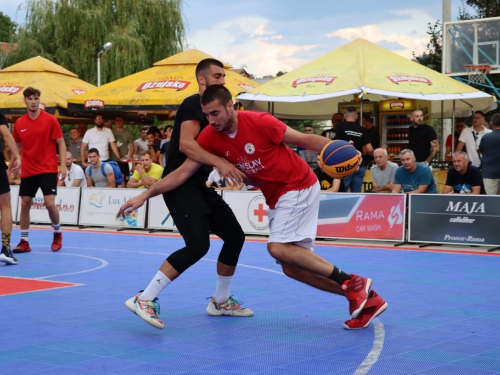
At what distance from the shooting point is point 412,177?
528 inches

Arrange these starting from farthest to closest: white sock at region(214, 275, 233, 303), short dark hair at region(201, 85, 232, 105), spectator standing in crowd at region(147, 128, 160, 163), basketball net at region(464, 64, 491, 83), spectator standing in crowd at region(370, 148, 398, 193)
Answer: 1. basketball net at region(464, 64, 491, 83)
2. spectator standing in crowd at region(147, 128, 160, 163)
3. spectator standing in crowd at region(370, 148, 398, 193)
4. white sock at region(214, 275, 233, 303)
5. short dark hair at region(201, 85, 232, 105)

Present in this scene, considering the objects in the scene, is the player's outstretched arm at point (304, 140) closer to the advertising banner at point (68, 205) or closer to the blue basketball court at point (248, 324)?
the blue basketball court at point (248, 324)

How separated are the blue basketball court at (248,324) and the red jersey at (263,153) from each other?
3.79 feet

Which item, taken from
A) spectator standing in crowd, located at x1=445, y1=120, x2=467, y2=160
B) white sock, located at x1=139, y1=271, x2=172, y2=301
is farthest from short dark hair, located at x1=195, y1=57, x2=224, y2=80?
spectator standing in crowd, located at x1=445, y1=120, x2=467, y2=160

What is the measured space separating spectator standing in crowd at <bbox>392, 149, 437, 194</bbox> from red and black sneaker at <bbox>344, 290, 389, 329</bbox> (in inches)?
287

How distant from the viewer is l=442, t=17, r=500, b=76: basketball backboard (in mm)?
21109

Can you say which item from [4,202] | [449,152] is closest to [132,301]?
[4,202]

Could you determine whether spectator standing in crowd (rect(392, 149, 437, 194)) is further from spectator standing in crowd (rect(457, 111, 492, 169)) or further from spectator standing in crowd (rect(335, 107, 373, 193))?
spectator standing in crowd (rect(457, 111, 492, 169))

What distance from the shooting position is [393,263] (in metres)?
10.7

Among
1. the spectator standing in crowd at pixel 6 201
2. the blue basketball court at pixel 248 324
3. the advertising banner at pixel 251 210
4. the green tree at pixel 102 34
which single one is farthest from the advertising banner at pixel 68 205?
the green tree at pixel 102 34

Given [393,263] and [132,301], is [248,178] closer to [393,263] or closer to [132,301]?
[132,301]

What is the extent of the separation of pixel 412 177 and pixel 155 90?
8.00m

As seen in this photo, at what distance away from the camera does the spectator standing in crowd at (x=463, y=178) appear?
12.9 m

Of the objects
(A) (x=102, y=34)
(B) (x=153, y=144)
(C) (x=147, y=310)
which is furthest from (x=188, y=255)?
(A) (x=102, y=34)
